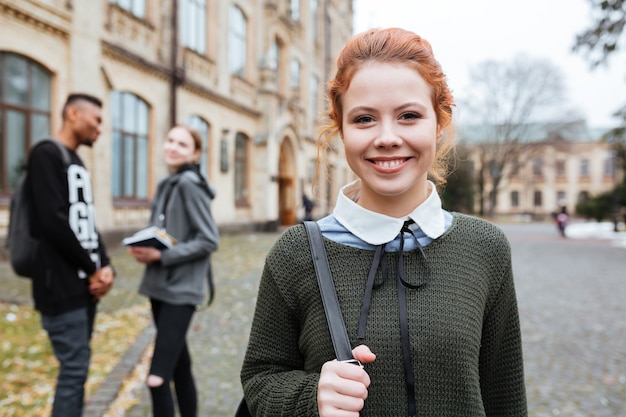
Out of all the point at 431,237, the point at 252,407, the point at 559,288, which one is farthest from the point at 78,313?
the point at 559,288

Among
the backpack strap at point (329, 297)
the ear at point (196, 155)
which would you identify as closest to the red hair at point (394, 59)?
the backpack strap at point (329, 297)

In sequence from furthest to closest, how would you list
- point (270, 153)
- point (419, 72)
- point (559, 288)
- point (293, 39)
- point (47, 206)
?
1. point (293, 39)
2. point (270, 153)
3. point (559, 288)
4. point (47, 206)
5. point (419, 72)

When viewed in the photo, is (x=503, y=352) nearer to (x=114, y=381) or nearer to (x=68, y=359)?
(x=68, y=359)

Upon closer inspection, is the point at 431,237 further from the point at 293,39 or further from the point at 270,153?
the point at 293,39

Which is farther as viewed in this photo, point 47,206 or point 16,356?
point 16,356

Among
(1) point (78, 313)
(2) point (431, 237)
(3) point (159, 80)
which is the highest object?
(3) point (159, 80)

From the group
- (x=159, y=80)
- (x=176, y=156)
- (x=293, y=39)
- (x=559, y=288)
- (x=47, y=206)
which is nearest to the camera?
(x=47, y=206)

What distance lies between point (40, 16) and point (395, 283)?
40.2 ft

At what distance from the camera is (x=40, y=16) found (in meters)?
11.1

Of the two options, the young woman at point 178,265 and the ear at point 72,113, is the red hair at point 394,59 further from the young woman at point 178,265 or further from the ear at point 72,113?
the ear at point 72,113

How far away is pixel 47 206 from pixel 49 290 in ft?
1.54

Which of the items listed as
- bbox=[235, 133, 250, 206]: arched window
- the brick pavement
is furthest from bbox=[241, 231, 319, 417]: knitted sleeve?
bbox=[235, 133, 250, 206]: arched window

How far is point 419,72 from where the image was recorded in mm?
1404

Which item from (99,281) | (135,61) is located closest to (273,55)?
(135,61)
